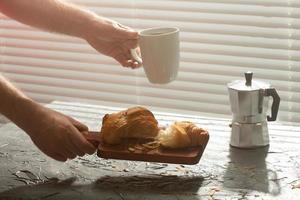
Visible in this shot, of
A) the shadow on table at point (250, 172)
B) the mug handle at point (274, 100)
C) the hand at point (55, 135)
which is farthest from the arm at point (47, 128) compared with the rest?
the mug handle at point (274, 100)

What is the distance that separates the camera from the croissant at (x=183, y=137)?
1.25 meters

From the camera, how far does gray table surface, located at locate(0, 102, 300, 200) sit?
1155mm

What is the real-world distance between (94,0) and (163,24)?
0.25 metres

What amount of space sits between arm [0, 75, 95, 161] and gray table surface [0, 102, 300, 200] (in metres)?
0.06

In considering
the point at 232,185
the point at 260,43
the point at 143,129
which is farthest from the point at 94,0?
the point at 232,185

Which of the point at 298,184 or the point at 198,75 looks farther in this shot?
the point at 198,75

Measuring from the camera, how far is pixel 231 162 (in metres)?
1.28

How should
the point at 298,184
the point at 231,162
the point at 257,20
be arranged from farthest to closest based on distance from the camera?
the point at 257,20 < the point at 231,162 < the point at 298,184

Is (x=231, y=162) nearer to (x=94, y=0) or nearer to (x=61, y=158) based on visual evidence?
(x=61, y=158)

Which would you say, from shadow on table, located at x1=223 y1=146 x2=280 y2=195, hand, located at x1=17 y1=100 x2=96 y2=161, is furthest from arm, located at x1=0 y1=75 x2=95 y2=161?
shadow on table, located at x1=223 y1=146 x2=280 y2=195

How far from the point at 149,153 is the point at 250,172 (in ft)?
0.64

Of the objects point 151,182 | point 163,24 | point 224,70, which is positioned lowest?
point 151,182

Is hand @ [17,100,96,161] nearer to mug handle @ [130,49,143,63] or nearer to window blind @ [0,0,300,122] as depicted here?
mug handle @ [130,49,143,63]

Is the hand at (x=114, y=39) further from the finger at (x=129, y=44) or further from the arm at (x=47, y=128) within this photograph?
the arm at (x=47, y=128)
